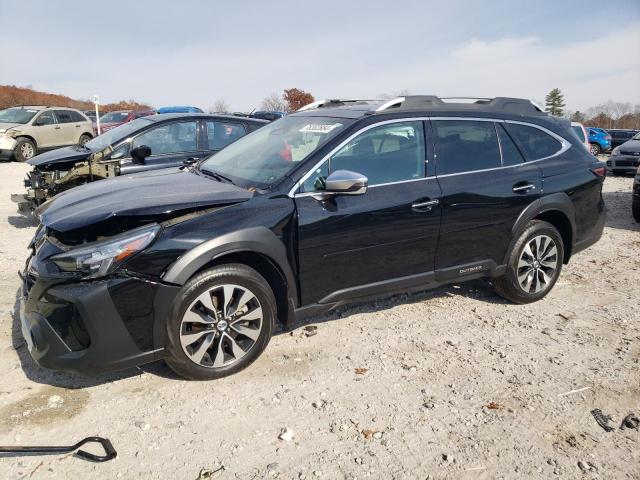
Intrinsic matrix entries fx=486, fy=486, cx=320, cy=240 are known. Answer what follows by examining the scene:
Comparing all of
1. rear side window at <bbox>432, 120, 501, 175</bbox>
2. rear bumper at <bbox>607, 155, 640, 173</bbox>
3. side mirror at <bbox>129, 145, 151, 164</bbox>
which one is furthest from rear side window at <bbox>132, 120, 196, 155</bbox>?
rear bumper at <bbox>607, 155, 640, 173</bbox>

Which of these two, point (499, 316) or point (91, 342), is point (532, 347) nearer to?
A: point (499, 316)

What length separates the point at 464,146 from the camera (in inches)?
159

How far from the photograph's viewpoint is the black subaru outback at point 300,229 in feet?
9.21

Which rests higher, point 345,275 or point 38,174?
point 38,174

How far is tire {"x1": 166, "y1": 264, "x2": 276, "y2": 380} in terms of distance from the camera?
2.96m

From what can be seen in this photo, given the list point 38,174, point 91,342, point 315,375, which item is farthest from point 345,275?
point 38,174

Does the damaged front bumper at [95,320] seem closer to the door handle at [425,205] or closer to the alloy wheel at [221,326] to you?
the alloy wheel at [221,326]

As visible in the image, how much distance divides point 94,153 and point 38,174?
32.9 inches

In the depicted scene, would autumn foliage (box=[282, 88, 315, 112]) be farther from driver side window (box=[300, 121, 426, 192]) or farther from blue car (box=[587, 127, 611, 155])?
driver side window (box=[300, 121, 426, 192])

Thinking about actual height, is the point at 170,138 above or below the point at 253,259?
above

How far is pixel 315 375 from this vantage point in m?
3.30

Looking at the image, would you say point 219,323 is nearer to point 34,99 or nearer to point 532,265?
point 532,265

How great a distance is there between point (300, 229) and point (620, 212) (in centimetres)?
806

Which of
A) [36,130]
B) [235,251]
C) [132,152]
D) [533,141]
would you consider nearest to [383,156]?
[235,251]
